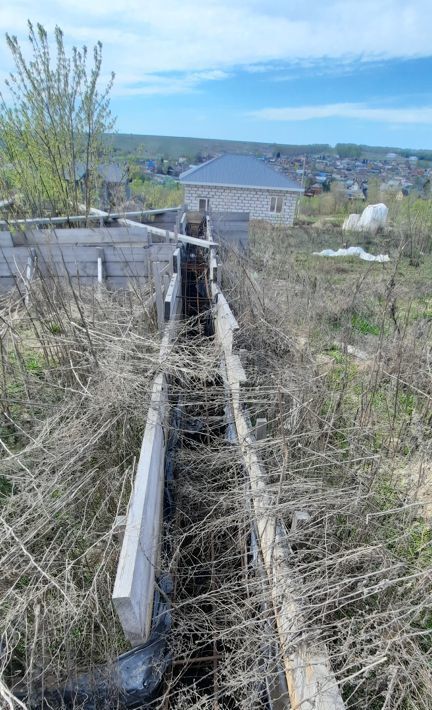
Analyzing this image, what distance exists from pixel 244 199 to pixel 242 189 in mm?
697

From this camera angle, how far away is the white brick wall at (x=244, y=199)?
2589cm

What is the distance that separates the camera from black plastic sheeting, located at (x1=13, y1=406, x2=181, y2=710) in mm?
1815

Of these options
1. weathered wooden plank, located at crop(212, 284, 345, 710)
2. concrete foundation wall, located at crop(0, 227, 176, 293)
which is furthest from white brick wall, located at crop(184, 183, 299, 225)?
weathered wooden plank, located at crop(212, 284, 345, 710)

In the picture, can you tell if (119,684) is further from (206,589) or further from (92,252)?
(92,252)

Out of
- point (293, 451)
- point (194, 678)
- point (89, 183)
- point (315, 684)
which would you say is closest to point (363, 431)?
point (293, 451)

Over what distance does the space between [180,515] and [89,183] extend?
24.1 ft

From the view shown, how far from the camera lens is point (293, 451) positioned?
112 inches

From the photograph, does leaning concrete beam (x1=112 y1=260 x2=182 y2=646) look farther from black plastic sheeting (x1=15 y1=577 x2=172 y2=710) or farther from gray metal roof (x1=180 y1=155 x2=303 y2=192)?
gray metal roof (x1=180 y1=155 x2=303 y2=192)

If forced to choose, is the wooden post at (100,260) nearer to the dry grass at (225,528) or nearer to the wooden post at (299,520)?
the dry grass at (225,528)

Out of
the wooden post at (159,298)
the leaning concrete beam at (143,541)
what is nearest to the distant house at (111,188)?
the wooden post at (159,298)

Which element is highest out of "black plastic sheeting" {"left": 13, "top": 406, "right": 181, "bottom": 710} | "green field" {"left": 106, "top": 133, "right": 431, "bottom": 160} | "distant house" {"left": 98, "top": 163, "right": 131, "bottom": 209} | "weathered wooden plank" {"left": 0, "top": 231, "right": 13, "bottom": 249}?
"green field" {"left": 106, "top": 133, "right": 431, "bottom": 160}

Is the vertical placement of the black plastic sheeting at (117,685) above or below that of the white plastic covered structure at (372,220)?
below

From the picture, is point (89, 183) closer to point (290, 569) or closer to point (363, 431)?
point (363, 431)

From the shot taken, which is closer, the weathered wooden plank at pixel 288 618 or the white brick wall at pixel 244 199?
the weathered wooden plank at pixel 288 618
